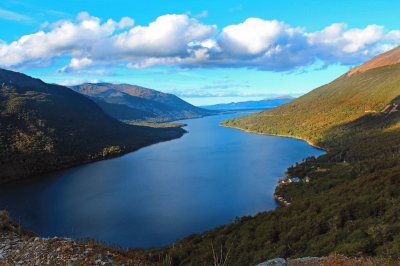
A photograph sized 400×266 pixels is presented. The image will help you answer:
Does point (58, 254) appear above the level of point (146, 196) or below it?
above

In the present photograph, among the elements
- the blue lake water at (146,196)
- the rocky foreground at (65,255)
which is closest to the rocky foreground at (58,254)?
the rocky foreground at (65,255)

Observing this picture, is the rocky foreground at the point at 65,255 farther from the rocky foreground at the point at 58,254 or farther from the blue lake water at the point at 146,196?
the blue lake water at the point at 146,196

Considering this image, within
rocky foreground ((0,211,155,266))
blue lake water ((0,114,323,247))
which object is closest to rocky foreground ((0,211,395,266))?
rocky foreground ((0,211,155,266))

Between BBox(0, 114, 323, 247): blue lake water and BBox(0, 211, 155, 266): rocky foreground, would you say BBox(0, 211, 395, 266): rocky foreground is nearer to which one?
BBox(0, 211, 155, 266): rocky foreground

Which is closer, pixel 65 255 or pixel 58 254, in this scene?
pixel 65 255

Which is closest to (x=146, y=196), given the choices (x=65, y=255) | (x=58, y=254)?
(x=58, y=254)

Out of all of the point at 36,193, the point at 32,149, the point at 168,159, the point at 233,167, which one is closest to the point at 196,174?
the point at 233,167

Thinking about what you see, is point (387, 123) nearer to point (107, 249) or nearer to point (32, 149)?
point (32, 149)

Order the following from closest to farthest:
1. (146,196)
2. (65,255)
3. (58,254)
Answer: (65,255)
(58,254)
(146,196)

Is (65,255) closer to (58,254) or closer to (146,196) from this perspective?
(58,254)
